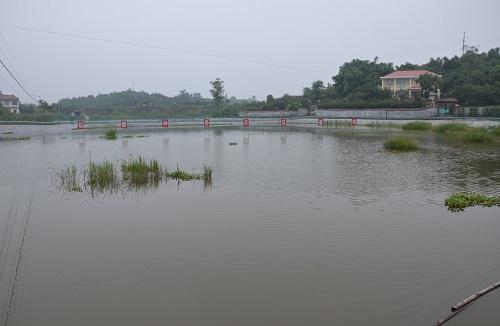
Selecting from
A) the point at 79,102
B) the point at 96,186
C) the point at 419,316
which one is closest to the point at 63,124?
the point at 96,186

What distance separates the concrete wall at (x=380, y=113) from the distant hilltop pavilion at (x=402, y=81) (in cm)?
807

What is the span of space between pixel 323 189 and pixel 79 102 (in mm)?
99869

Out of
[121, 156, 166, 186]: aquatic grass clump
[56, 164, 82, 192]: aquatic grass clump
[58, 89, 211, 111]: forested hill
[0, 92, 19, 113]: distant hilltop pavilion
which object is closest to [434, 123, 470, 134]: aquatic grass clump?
[121, 156, 166, 186]: aquatic grass clump

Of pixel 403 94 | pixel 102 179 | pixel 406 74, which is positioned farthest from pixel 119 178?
pixel 406 74

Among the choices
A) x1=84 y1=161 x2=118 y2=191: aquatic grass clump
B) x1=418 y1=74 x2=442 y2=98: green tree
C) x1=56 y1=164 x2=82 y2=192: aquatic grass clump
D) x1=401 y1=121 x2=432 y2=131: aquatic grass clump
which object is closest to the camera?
x1=56 y1=164 x2=82 y2=192: aquatic grass clump

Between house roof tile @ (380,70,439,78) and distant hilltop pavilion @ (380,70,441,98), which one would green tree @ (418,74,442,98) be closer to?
distant hilltop pavilion @ (380,70,441,98)

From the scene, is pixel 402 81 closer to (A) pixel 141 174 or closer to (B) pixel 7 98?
(A) pixel 141 174

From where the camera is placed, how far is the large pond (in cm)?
603

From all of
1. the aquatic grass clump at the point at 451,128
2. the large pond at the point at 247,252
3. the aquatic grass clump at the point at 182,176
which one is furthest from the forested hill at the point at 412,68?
the aquatic grass clump at the point at 182,176

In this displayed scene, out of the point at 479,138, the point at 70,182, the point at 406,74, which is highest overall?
the point at 406,74

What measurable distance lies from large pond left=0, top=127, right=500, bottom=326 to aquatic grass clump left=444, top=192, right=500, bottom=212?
Answer: 0.38m

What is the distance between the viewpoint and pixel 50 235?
30.8 ft

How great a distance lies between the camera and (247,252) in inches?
320

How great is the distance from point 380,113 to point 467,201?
46.1m
